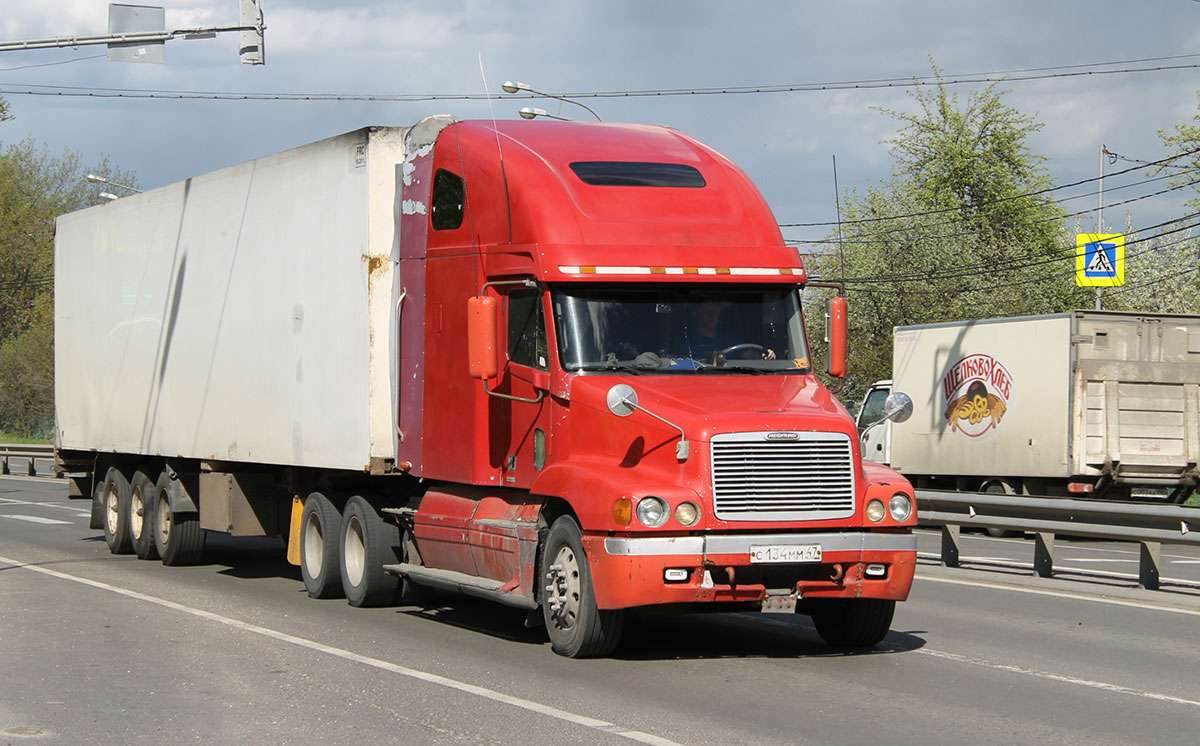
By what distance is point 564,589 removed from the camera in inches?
406

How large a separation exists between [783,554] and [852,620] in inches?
52.9

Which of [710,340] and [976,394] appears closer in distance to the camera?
[710,340]

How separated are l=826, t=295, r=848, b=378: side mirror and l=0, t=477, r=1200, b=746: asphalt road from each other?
1.96 metres

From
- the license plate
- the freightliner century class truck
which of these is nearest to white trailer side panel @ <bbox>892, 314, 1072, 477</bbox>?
the freightliner century class truck

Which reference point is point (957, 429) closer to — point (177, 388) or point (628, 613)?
point (177, 388)

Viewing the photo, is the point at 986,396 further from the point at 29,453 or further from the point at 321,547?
the point at 29,453

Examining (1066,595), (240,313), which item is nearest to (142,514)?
(240,313)

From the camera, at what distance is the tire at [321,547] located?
14078mm

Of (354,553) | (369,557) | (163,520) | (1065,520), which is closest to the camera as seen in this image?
(369,557)

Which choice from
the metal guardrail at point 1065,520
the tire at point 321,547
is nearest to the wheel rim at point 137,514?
the tire at point 321,547

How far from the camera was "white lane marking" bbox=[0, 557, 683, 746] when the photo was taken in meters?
7.89

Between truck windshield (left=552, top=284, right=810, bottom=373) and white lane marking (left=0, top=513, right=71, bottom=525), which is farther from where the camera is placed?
white lane marking (left=0, top=513, right=71, bottom=525)

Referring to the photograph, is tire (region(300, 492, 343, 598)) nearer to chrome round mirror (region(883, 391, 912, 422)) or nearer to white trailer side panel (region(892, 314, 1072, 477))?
chrome round mirror (region(883, 391, 912, 422))

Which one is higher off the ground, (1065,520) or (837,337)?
(837,337)
